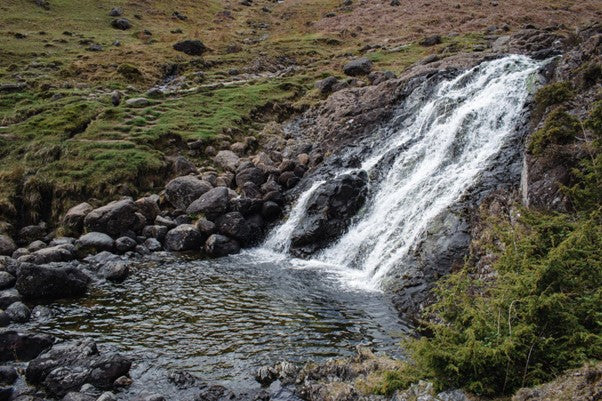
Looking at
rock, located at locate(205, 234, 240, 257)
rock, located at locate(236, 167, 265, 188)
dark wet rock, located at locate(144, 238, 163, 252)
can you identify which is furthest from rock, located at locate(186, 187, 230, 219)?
dark wet rock, located at locate(144, 238, 163, 252)

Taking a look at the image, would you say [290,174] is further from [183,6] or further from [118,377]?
[183,6]

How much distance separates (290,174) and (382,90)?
12.4 m

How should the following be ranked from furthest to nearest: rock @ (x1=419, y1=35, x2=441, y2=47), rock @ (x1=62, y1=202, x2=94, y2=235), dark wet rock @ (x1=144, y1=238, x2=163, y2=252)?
rock @ (x1=419, y1=35, x2=441, y2=47) < rock @ (x1=62, y1=202, x2=94, y2=235) < dark wet rock @ (x1=144, y1=238, x2=163, y2=252)

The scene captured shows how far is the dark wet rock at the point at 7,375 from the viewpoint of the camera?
13527 mm

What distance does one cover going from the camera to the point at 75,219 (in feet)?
92.9

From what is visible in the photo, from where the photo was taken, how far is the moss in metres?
18.6

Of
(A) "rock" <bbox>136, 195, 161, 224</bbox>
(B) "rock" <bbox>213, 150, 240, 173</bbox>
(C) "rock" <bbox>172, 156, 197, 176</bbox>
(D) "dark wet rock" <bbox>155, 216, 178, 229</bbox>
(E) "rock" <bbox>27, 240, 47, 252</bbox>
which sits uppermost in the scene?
(B) "rock" <bbox>213, 150, 240, 173</bbox>

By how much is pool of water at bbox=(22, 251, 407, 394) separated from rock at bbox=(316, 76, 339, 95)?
26.8m

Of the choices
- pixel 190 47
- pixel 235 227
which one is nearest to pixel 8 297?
pixel 235 227

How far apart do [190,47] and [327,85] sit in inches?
953

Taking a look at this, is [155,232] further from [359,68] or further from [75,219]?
[359,68]

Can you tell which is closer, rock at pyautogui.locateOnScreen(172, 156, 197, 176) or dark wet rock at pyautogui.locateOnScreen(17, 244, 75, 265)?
dark wet rock at pyautogui.locateOnScreen(17, 244, 75, 265)

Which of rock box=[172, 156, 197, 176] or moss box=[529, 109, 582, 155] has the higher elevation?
moss box=[529, 109, 582, 155]

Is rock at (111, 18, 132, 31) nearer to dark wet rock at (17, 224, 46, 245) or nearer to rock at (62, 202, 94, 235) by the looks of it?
rock at (62, 202, 94, 235)
